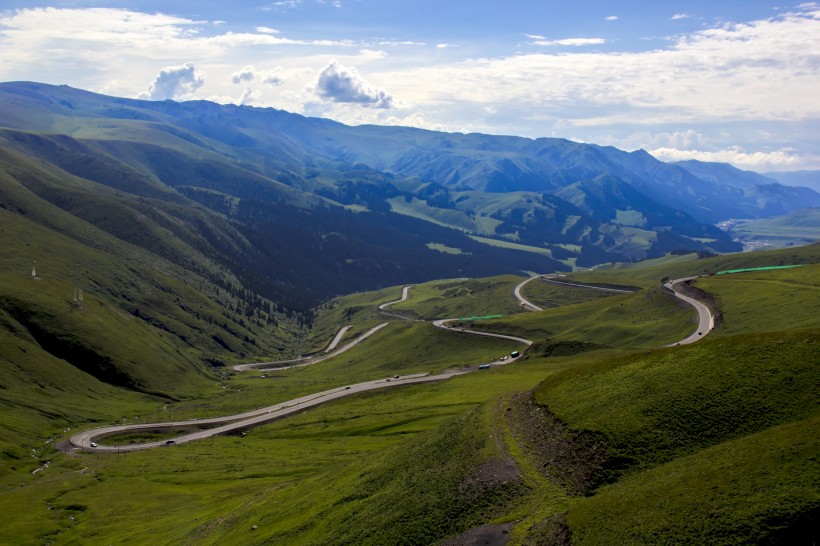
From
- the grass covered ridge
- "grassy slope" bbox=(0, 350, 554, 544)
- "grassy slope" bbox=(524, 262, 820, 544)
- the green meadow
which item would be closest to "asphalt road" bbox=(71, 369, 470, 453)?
"grassy slope" bbox=(0, 350, 554, 544)

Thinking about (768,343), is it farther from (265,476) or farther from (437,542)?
(265,476)

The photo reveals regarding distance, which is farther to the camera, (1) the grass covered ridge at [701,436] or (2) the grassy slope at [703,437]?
(1) the grass covered ridge at [701,436]

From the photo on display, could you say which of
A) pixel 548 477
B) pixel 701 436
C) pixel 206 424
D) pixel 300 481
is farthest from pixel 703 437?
pixel 206 424

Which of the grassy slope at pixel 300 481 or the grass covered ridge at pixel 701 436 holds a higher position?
the grass covered ridge at pixel 701 436

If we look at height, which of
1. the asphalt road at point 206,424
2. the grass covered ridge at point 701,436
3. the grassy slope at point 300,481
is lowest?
the asphalt road at point 206,424

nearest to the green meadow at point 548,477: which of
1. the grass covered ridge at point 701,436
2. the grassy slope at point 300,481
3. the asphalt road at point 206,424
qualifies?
the grass covered ridge at point 701,436

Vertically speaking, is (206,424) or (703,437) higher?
(703,437)

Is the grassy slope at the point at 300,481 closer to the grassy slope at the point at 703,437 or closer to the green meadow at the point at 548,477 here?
the green meadow at the point at 548,477

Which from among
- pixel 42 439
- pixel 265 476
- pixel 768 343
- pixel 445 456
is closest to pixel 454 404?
pixel 265 476

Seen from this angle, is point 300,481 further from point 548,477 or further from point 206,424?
point 206,424

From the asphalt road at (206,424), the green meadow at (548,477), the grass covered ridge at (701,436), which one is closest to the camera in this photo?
the grass covered ridge at (701,436)

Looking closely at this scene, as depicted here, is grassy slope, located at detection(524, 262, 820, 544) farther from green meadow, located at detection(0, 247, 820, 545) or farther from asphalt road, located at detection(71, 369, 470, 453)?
asphalt road, located at detection(71, 369, 470, 453)
